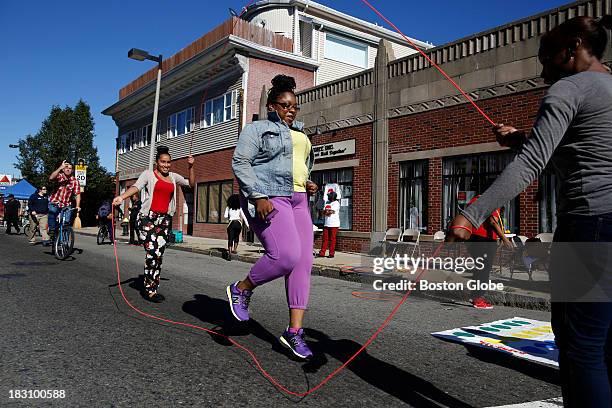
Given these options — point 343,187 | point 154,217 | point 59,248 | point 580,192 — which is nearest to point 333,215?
point 343,187

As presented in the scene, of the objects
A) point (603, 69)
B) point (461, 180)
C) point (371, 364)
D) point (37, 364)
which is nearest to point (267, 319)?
point (371, 364)

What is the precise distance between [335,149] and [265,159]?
11915 mm

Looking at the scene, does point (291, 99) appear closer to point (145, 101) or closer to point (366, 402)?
point (366, 402)

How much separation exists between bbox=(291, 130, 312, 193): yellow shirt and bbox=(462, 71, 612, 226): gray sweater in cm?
196

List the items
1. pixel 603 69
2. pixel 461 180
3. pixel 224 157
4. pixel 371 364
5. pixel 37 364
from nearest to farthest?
pixel 603 69, pixel 37 364, pixel 371 364, pixel 461 180, pixel 224 157

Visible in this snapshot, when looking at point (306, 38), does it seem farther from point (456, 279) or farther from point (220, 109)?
point (456, 279)

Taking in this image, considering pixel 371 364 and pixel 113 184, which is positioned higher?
pixel 113 184

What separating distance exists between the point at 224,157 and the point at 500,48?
13.4 metres

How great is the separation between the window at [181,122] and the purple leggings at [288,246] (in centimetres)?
2134

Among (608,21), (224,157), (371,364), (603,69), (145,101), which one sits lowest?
(371,364)

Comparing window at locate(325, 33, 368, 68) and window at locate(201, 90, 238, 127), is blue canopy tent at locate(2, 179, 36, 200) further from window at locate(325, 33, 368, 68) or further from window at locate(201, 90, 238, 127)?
window at locate(325, 33, 368, 68)

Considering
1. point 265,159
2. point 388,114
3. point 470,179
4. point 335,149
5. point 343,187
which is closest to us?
point 265,159

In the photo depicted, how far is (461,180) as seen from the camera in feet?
38.1

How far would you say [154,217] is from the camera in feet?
18.2
